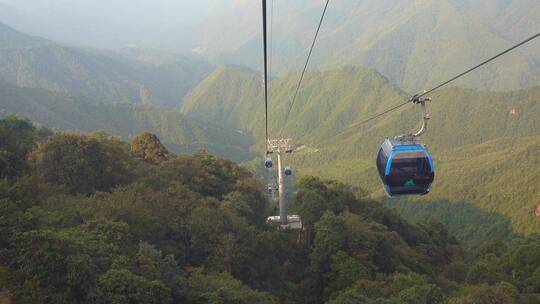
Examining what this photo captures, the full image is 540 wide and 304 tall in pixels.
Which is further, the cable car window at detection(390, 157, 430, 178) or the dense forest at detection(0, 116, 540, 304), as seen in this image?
the dense forest at detection(0, 116, 540, 304)

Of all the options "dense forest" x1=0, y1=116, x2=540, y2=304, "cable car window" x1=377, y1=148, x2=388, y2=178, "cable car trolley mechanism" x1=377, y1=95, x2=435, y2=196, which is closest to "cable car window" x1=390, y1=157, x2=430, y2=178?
"cable car trolley mechanism" x1=377, y1=95, x2=435, y2=196

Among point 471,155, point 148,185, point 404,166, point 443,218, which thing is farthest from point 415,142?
point 471,155

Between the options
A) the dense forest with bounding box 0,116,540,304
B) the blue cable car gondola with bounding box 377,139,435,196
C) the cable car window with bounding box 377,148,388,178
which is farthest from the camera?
the dense forest with bounding box 0,116,540,304

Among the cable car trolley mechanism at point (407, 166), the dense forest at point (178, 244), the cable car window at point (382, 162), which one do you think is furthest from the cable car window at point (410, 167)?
the dense forest at point (178, 244)

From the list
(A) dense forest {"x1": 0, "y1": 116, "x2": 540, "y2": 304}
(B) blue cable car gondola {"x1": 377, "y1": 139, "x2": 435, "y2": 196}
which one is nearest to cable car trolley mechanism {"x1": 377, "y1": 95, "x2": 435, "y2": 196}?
(B) blue cable car gondola {"x1": 377, "y1": 139, "x2": 435, "y2": 196}

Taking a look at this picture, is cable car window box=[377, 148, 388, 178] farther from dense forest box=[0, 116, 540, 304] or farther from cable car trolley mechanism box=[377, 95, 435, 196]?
dense forest box=[0, 116, 540, 304]

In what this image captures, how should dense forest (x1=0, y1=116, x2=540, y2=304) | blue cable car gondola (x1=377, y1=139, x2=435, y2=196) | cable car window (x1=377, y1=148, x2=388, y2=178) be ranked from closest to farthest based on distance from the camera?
blue cable car gondola (x1=377, y1=139, x2=435, y2=196), cable car window (x1=377, y1=148, x2=388, y2=178), dense forest (x1=0, y1=116, x2=540, y2=304)
